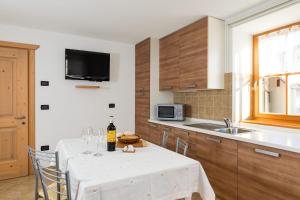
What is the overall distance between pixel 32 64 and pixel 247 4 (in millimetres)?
3142

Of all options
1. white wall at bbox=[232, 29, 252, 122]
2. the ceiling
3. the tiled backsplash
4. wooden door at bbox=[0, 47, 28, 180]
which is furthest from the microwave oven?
wooden door at bbox=[0, 47, 28, 180]

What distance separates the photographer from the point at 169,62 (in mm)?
3561

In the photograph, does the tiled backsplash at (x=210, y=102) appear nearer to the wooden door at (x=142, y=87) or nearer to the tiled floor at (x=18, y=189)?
the wooden door at (x=142, y=87)

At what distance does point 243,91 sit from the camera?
2887mm

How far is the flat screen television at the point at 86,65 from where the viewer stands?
3459mm

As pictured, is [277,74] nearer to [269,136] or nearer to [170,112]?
[269,136]

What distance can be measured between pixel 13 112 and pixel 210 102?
3016 mm

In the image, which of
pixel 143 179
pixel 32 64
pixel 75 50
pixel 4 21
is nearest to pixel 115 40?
pixel 75 50

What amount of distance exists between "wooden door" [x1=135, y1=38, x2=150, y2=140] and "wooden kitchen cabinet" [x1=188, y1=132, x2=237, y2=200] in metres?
1.34

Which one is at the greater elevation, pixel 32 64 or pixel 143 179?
pixel 32 64

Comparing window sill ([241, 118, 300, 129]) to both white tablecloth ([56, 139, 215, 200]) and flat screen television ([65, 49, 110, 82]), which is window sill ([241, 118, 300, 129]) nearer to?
white tablecloth ([56, 139, 215, 200])

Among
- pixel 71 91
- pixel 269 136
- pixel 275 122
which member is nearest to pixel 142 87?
pixel 71 91

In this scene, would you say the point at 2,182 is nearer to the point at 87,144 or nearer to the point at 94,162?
the point at 87,144

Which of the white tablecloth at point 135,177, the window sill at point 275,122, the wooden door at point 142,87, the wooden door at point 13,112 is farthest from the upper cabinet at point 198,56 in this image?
the wooden door at point 13,112
